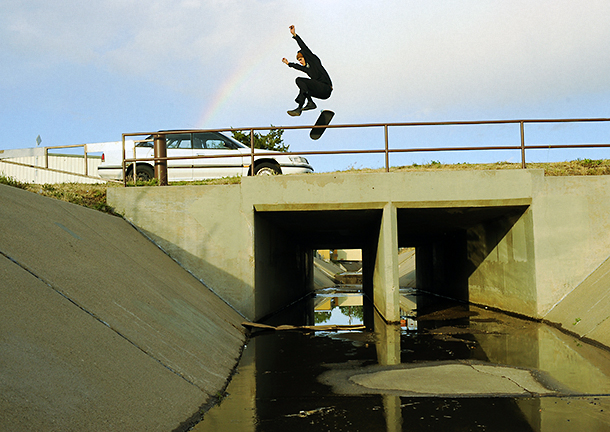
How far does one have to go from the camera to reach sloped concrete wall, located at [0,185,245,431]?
3.39m

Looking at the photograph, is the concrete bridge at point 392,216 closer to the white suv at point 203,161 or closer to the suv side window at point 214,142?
the white suv at point 203,161

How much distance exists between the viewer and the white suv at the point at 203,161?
13484 millimetres

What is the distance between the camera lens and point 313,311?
1666cm

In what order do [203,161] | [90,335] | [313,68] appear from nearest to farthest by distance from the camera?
[90,335], [313,68], [203,161]

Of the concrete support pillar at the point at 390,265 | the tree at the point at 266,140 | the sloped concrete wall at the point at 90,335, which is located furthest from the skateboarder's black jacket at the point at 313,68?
the tree at the point at 266,140

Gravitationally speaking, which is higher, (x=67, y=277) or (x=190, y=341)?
(x=67, y=277)

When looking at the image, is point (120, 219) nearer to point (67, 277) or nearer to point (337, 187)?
point (337, 187)

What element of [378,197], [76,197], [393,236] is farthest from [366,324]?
[76,197]

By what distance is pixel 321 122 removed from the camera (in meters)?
12.1

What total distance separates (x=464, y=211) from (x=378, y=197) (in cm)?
240

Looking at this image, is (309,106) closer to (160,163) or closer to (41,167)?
(160,163)

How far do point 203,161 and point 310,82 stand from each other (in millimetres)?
4123

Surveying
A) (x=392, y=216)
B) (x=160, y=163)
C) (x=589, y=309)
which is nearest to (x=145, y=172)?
(x=160, y=163)

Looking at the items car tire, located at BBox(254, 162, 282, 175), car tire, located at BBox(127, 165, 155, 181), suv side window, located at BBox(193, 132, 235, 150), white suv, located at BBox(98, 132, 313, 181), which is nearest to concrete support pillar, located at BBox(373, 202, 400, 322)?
white suv, located at BBox(98, 132, 313, 181)
